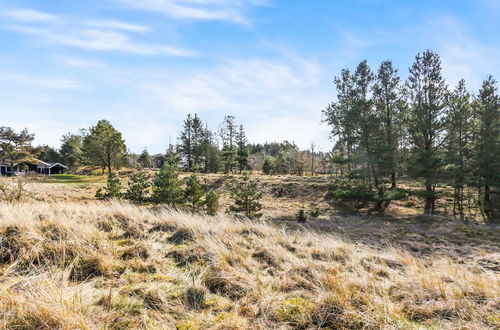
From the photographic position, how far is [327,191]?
24.0 m

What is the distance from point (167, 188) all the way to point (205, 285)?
10716 millimetres

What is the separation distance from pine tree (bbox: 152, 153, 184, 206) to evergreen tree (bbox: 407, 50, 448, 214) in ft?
51.7

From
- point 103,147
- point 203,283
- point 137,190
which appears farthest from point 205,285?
point 103,147

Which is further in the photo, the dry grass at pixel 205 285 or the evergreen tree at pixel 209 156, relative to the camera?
the evergreen tree at pixel 209 156

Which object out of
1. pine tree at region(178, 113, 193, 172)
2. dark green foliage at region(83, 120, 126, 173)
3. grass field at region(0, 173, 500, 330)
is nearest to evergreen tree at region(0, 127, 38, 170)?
dark green foliage at region(83, 120, 126, 173)

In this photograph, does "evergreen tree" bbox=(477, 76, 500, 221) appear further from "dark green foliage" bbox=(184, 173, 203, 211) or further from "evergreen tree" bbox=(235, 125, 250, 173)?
"evergreen tree" bbox=(235, 125, 250, 173)

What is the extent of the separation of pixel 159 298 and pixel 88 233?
1.98 m

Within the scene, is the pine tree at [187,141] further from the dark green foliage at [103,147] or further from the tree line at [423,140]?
the tree line at [423,140]

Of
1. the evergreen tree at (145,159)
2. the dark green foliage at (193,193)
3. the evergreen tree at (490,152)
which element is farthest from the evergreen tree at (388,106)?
the evergreen tree at (145,159)

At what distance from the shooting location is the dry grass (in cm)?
233

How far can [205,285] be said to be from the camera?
3.05 metres

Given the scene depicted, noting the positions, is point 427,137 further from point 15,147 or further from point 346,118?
point 15,147

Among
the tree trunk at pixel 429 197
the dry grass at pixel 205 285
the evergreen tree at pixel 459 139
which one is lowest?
the tree trunk at pixel 429 197

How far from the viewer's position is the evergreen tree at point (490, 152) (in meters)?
15.8
